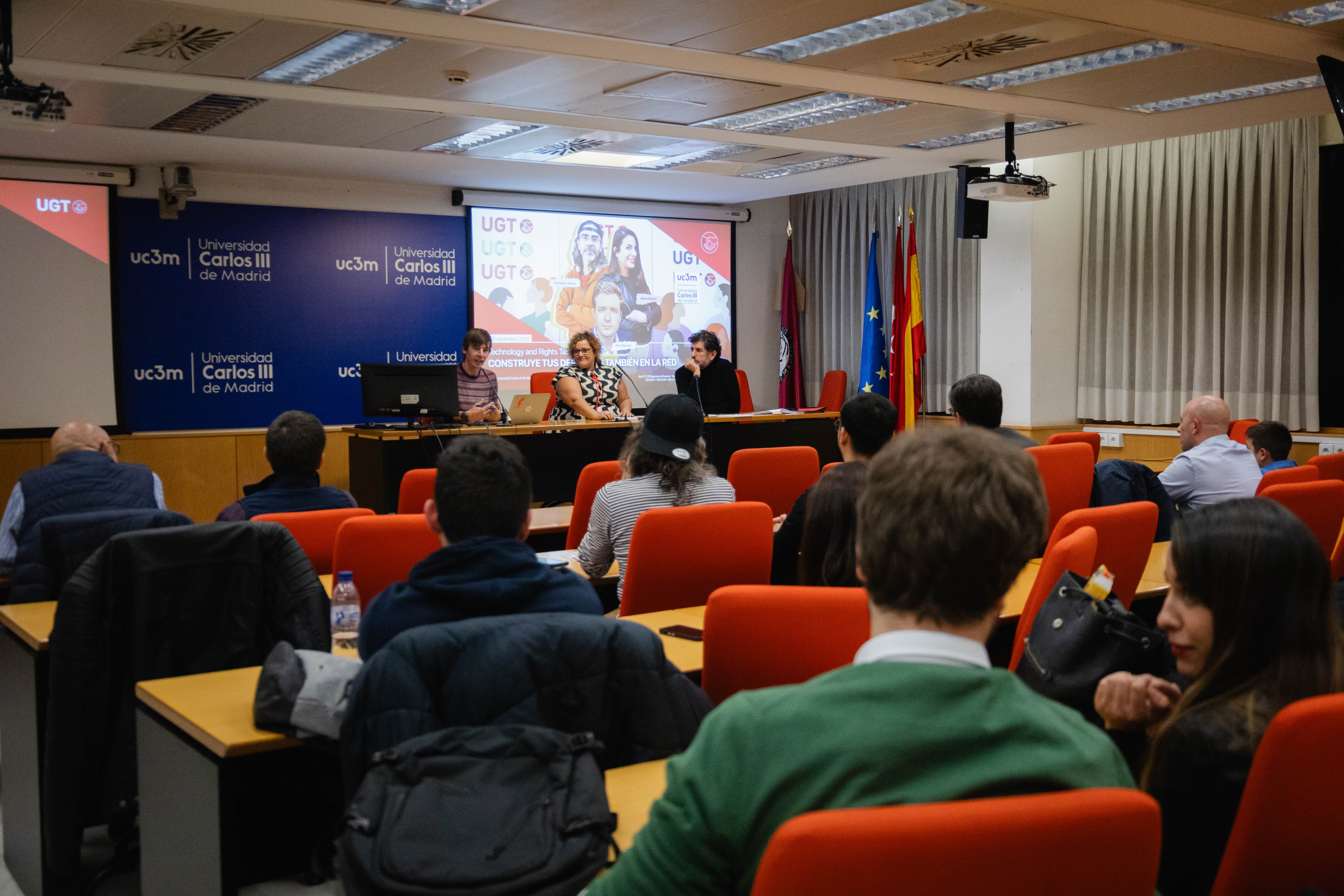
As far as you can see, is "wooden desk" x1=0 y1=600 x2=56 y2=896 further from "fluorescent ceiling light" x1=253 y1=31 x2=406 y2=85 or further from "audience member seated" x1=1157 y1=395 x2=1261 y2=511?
"audience member seated" x1=1157 y1=395 x2=1261 y2=511

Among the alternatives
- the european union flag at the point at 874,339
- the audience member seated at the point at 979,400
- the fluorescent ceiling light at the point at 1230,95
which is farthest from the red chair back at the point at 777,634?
the european union flag at the point at 874,339

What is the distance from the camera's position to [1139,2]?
15.1ft

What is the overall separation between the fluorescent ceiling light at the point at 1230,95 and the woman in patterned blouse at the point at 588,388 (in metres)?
4.03

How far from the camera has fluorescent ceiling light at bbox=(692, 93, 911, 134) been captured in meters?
6.31

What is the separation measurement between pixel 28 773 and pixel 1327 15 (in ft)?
18.9

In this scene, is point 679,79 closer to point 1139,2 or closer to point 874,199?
point 1139,2

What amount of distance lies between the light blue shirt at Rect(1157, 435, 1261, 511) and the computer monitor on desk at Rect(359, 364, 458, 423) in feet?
15.6

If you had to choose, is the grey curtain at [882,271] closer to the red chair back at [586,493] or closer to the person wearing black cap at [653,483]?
the red chair back at [586,493]

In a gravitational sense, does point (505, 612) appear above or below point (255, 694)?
above

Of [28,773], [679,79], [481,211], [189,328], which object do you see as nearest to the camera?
[28,773]

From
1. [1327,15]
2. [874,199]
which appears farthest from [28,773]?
[874,199]

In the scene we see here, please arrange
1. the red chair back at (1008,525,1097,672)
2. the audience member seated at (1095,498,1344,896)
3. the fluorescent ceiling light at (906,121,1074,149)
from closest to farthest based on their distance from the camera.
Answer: the audience member seated at (1095,498,1344,896) → the red chair back at (1008,525,1097,672) → the fluorescent ceiling light at (906,121,1074,149)

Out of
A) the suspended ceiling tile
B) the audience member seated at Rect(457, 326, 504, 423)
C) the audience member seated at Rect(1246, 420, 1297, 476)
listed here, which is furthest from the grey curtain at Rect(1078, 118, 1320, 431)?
the suspended ceiling tile

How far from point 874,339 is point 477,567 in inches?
330
